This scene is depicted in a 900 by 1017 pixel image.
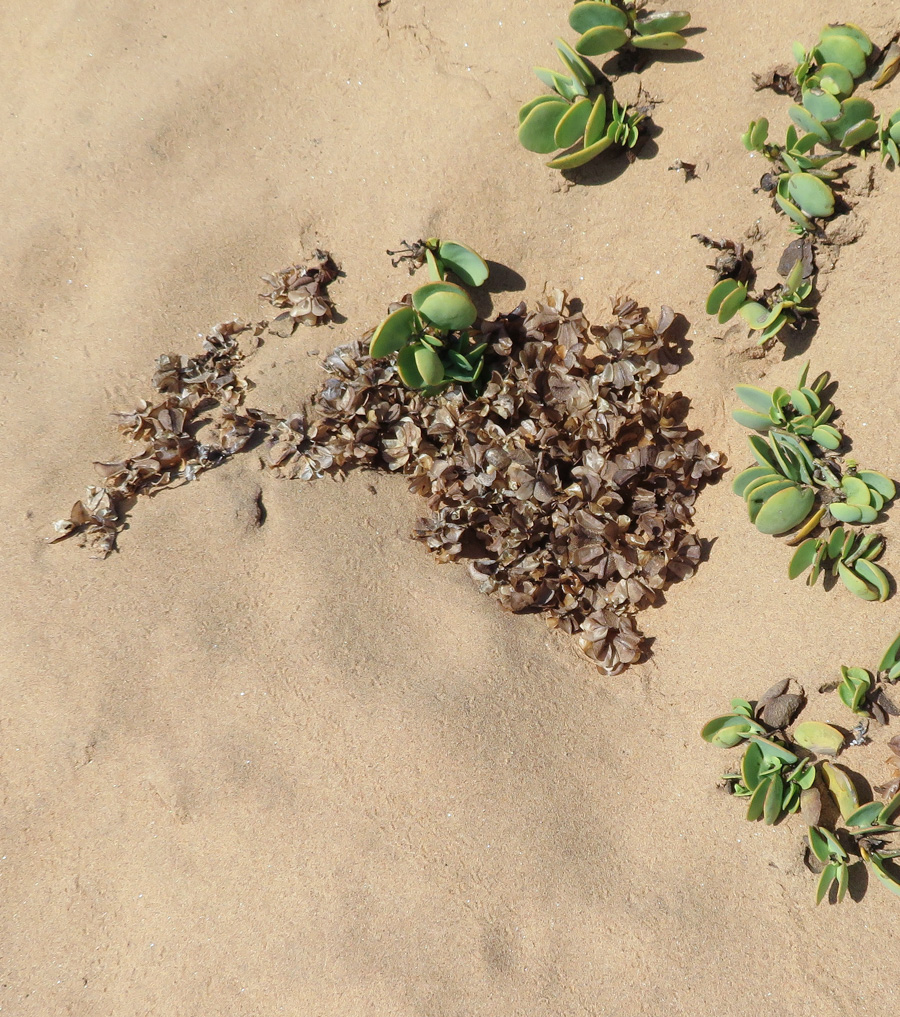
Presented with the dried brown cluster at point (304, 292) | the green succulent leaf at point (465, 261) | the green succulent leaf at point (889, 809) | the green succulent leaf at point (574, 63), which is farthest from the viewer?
the dried brown cluster at point (304, 292)

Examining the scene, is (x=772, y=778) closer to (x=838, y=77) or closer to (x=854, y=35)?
(x=838, y=77)

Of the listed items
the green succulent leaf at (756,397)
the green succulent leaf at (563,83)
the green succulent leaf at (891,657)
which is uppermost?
the green succulent leaf at (563,83)

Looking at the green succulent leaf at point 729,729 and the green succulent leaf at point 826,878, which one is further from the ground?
the green succulent leaf at point 729,729

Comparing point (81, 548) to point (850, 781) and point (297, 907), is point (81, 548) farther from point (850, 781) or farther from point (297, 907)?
point (850, 781)

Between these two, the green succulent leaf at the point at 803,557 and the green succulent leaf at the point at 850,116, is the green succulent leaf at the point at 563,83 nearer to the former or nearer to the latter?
the green succulent leaf at the point at 850,116

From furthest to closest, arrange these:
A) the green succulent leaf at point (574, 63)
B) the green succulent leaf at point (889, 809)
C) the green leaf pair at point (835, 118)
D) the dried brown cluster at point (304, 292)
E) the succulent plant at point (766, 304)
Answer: the dried brown cluster at point (304, 292) → the green succulent leaf at point (574, 63) → the succulent plant at point (766, 304) → the green leaf pair at point (835, 118) → the green succulent leaf at point (889, 809)

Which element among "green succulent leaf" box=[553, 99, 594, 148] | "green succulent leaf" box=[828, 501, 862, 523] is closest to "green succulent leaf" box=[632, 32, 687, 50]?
"green succulent leaf" box=[553, 99, 594, 148]

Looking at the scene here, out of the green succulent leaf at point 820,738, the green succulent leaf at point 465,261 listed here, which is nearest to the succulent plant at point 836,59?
the green succulent leaf at point 465,261

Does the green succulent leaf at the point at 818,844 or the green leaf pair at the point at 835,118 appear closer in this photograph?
the green succulent leaf at the point at 818,844
